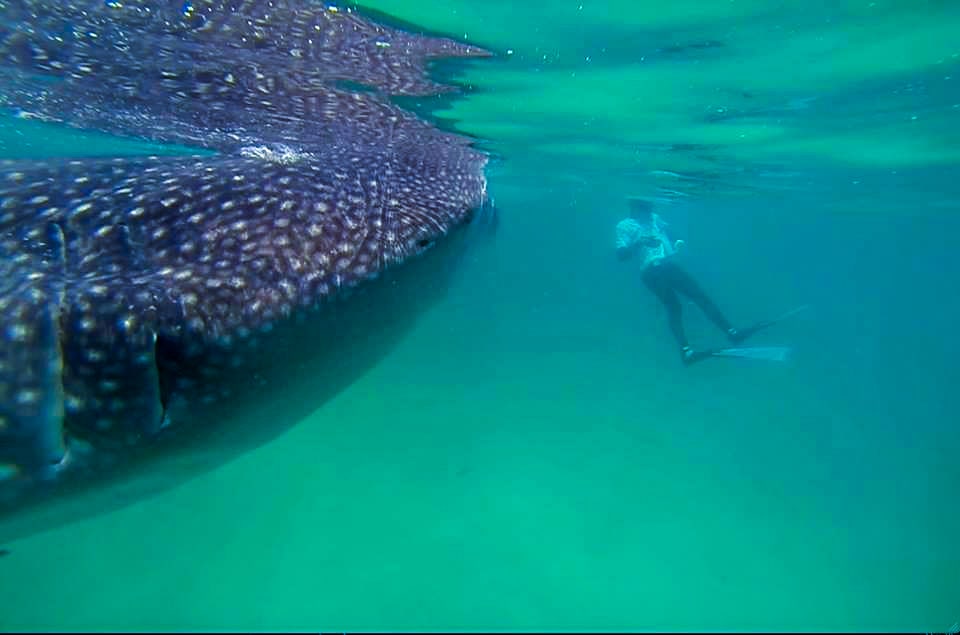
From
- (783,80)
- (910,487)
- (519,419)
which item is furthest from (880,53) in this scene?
(910,487)

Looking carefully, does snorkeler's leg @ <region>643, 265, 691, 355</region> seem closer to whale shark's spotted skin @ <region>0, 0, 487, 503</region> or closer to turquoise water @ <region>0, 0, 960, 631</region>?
turquoise water @ <region>0, 0, 960, 631</region>

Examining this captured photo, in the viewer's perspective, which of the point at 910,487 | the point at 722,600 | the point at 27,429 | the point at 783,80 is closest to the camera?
the point at 27,429

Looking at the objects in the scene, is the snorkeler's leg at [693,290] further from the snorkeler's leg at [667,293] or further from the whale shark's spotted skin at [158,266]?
the whale shark's spotted skin at [158,266]

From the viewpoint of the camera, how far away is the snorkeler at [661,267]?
58.4ft

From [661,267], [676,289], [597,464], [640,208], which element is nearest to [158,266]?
[661,267]

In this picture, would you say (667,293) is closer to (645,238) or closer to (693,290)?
(693,290)

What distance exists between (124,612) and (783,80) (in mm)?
19462

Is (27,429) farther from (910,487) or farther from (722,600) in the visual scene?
(910,487)

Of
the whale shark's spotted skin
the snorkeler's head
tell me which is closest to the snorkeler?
the snorkeler's head

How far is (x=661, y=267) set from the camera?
1798 cm

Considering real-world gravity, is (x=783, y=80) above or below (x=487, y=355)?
above

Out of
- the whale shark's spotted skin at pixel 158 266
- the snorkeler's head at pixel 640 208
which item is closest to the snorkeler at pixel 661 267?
the snorkeler's head at pixel 640 208

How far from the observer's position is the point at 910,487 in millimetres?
30375

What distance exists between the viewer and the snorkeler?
→ 58.4 ft
